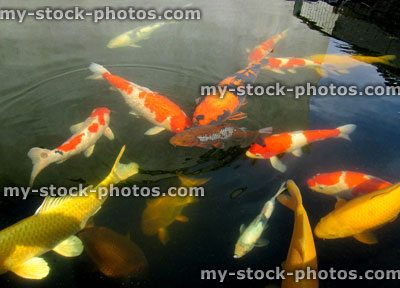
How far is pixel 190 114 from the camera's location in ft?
14.0

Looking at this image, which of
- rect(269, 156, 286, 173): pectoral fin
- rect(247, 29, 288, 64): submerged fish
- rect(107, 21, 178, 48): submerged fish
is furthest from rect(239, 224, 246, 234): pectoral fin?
rect(107, 21, 178, 48): submerged fish

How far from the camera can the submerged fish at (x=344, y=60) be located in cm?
529

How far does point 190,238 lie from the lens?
2887mm

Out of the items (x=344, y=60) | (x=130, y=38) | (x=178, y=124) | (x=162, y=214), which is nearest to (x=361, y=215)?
(x=162, y=214)

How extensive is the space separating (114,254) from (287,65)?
4141 mm

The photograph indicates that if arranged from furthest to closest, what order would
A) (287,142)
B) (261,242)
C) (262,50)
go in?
1. (262,50)
2. (287,142)
3. (261,242)

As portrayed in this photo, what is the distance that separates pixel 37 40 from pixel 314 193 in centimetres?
552

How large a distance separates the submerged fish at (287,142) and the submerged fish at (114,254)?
1692 mm

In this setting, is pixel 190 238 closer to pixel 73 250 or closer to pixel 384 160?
pixel 73 250

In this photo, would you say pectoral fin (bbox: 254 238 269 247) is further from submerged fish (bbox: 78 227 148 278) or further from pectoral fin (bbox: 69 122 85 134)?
pectoral fin (bbox: 69 122 85 134)

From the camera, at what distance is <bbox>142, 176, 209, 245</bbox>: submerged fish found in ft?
9.43

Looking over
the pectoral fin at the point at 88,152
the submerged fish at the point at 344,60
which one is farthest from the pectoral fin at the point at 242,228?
the submerged fish at the point at 344,60

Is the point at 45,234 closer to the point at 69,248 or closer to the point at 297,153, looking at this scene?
the point at 69,248

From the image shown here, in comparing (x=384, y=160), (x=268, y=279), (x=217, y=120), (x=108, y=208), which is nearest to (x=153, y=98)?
(x=217, y=120)
